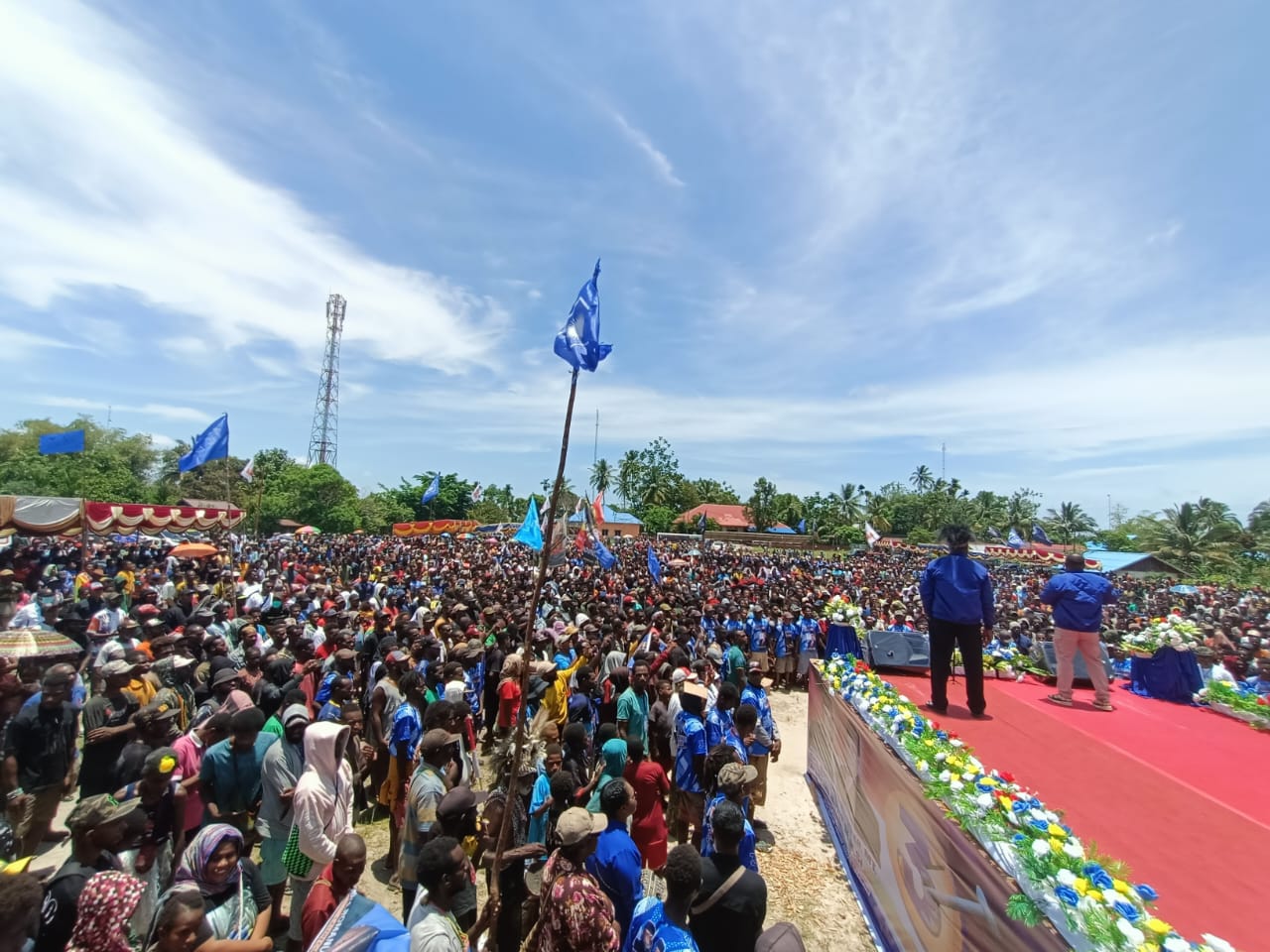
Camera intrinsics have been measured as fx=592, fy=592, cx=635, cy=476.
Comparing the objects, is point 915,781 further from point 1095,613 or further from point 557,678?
point 557,678

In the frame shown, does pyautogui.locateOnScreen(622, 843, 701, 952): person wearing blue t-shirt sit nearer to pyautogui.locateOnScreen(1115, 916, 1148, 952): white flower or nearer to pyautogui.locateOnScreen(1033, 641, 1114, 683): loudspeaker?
pyautogui.locateOnScreen(1115, 916, 1148, 952): white flower

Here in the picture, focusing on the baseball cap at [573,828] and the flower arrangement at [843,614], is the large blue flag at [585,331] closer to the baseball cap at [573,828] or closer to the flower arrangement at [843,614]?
the baseball cap at [573,828]

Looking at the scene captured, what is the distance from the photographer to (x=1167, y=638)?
8633mm

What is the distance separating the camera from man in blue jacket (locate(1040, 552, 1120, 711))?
568 centimetres

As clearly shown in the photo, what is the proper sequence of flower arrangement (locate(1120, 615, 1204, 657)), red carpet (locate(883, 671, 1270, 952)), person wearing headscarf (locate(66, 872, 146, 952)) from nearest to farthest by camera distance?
person wearing headscarf (locate(66, 872, 146, 952))
red carpet (locate(883, 671, 1270, 952))
flower arrangement (locate(1120, 615, 1204, 657))

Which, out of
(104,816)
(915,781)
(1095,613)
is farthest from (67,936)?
(1095,613)

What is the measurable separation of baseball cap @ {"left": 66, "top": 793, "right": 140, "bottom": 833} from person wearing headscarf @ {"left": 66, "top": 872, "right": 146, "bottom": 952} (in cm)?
30

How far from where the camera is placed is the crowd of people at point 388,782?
2691 millimetres

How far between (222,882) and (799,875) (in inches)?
197

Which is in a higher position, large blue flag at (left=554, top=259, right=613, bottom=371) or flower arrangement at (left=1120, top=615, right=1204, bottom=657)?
large blue flag at (left=554, top=259, right=613, bottom=371)

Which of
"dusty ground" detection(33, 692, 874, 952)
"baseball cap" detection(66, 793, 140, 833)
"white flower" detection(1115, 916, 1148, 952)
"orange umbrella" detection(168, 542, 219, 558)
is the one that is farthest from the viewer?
"orange umbrella" detection(168, 542, 219, 558)

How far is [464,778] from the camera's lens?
4.75m

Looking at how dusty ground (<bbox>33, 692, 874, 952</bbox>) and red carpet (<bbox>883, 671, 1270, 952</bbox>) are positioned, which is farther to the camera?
dusty ground (<bbox>33, 692, 874, 952</bbox>)

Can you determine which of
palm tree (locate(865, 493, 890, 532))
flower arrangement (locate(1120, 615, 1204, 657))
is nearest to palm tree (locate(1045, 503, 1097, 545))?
palm tree (locate(865, 493, 890, 532))
